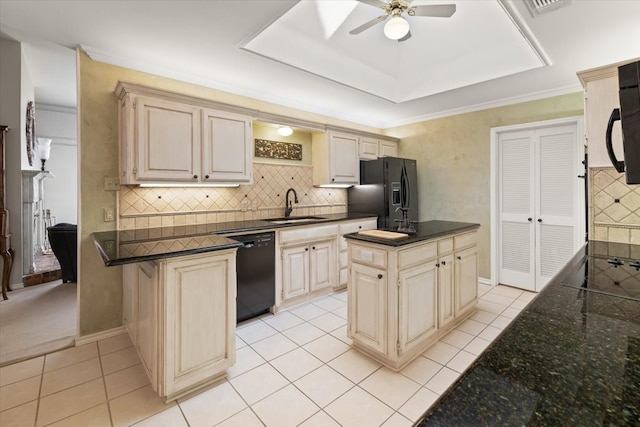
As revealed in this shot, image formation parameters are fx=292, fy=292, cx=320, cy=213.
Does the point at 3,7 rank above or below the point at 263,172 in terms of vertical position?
above

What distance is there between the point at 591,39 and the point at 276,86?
294cm

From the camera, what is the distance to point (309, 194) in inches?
169

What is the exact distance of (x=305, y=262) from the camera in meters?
3.35

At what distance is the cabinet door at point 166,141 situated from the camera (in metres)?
2.53

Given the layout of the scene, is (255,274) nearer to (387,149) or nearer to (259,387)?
(259,387)

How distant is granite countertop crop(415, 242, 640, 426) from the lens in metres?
0.46

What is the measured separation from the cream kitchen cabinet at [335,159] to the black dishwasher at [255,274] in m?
1.43

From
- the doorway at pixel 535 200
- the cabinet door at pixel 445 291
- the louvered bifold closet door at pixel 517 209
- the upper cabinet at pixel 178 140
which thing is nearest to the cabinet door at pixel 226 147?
the upper cabinet at pixel 178 140

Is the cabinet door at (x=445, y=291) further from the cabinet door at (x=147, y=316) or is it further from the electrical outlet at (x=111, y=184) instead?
the electrical outlet at (x=111, y=184)

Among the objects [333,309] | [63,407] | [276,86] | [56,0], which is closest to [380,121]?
[276,86]

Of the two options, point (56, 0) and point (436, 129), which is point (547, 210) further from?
point (56, 0)

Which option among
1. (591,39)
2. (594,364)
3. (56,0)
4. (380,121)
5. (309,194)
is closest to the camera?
(594,364)

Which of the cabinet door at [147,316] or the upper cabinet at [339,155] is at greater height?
the upper cabinet at [339,155]

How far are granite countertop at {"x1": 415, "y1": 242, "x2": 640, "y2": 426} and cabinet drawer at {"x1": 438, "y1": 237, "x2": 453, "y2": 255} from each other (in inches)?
60.4
